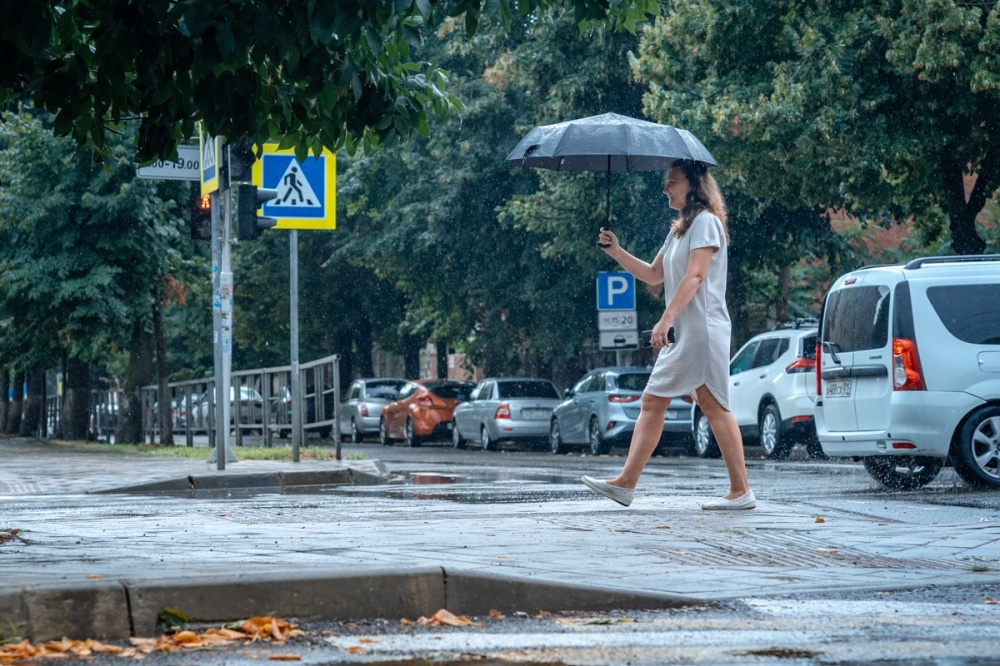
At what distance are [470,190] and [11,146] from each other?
914 cm

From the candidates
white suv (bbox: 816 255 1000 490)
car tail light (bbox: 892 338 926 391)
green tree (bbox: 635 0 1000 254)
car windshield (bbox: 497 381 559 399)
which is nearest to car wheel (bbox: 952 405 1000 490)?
white suv (bbox: 816 255 1000 490)

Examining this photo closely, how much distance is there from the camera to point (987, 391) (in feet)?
40.3

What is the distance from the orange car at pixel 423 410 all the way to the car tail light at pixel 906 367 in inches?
853

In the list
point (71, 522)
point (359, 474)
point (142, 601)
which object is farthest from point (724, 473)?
point (142, 601)

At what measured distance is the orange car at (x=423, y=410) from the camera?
33.6 meters

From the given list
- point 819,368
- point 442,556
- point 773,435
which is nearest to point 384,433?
point 773,435

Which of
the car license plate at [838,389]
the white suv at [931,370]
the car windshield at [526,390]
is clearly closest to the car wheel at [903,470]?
the white suv at [931,370]

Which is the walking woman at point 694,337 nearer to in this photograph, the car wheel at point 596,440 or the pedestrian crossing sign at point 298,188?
the pedestrian crossing sign at point 298,188

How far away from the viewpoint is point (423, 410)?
33.6 m

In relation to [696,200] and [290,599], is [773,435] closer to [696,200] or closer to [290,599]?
[696,200]

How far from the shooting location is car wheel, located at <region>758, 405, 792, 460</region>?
21.4 m

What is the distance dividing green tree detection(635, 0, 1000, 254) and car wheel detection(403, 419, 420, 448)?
11641 mm

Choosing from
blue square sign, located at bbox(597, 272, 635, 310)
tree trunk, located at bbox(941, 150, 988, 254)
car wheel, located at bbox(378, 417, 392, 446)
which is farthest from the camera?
A: car wheel, located at bbox(378, 417, 392, 446)

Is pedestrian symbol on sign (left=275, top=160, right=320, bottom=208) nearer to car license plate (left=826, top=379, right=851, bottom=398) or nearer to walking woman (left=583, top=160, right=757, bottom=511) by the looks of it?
car license plate (left=826, top=379, right=851, bottom=398)
